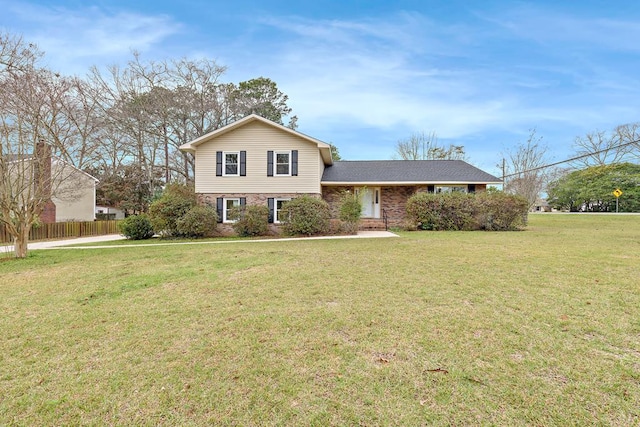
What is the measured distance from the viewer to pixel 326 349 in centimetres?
305

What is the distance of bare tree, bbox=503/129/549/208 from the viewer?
95.9 feet

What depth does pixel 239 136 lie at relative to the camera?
648 inches

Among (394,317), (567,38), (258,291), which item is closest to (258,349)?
(394,317)

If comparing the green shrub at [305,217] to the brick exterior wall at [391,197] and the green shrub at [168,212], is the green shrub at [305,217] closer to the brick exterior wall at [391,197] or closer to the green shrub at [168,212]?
the brick exterior wall at [391,197]

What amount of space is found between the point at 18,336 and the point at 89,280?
2.92 m

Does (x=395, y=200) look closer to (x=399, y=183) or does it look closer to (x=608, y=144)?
(x=399, y=183)

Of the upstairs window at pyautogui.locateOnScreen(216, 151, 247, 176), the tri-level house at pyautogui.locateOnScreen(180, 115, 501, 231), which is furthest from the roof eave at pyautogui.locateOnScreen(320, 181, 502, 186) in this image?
the upstairs window at pyautogui.locateOnScreen(216, 151, 247, 176)

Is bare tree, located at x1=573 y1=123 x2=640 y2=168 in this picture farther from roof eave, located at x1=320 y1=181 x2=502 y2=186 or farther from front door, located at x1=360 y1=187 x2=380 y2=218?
front door, located at x1=360 y1=187 x2=380 y2=218

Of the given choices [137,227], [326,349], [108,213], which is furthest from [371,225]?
[108,213]

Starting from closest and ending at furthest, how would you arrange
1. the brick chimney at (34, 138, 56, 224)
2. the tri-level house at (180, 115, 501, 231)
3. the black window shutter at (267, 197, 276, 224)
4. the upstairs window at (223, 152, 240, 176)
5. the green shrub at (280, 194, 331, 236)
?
the brick chimney at (34, 138, 56, 224)
the green shrub at (280, 194, 331, 236)
the black window shutter at (267, 197, 276, 224)
the tri-level house at (180, 115, 501, 231)
the upstairs window at (223, 152, 240, 176)

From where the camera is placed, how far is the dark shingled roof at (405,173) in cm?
1728

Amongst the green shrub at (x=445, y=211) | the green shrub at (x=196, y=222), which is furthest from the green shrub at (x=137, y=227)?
the green shrub at (x=445, y=211)

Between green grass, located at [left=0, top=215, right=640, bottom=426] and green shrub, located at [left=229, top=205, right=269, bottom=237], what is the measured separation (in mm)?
9092

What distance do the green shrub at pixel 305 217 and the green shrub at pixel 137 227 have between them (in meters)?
7.09
